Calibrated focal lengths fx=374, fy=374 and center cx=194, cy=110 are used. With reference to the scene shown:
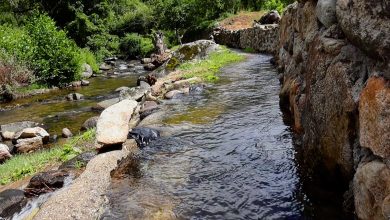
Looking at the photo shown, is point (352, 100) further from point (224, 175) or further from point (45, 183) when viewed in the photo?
point (45, 183)

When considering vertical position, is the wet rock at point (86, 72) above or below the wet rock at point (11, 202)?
below

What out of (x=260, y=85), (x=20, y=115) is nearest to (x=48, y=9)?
(x=20, y=115)

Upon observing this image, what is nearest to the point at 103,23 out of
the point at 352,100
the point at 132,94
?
the point at 132,94

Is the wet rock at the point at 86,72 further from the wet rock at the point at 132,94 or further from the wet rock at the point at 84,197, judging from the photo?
the wet rock at the point at 84,197

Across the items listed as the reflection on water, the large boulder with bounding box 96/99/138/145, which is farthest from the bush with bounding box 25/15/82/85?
the large boulder with bounding box 96/99/138/145

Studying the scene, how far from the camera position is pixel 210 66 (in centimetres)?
1627

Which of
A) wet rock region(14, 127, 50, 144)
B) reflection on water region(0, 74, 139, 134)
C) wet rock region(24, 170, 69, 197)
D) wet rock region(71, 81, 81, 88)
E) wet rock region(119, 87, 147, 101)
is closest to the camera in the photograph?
wet rock region(24, 170, 69, 197)

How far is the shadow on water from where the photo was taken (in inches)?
178

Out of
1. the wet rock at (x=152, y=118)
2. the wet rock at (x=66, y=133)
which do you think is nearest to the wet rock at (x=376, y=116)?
the wet rock at (x=152, y=118)

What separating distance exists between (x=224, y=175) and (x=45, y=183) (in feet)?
10.1

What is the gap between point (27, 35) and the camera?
23328 millimetres

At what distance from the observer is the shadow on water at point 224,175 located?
452 centimetres

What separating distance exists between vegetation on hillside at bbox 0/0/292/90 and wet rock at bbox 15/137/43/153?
1230cm

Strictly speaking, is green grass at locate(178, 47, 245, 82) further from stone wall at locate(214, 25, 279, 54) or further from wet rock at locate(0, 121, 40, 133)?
wet rock at locate(0, 121, 40, 133)
